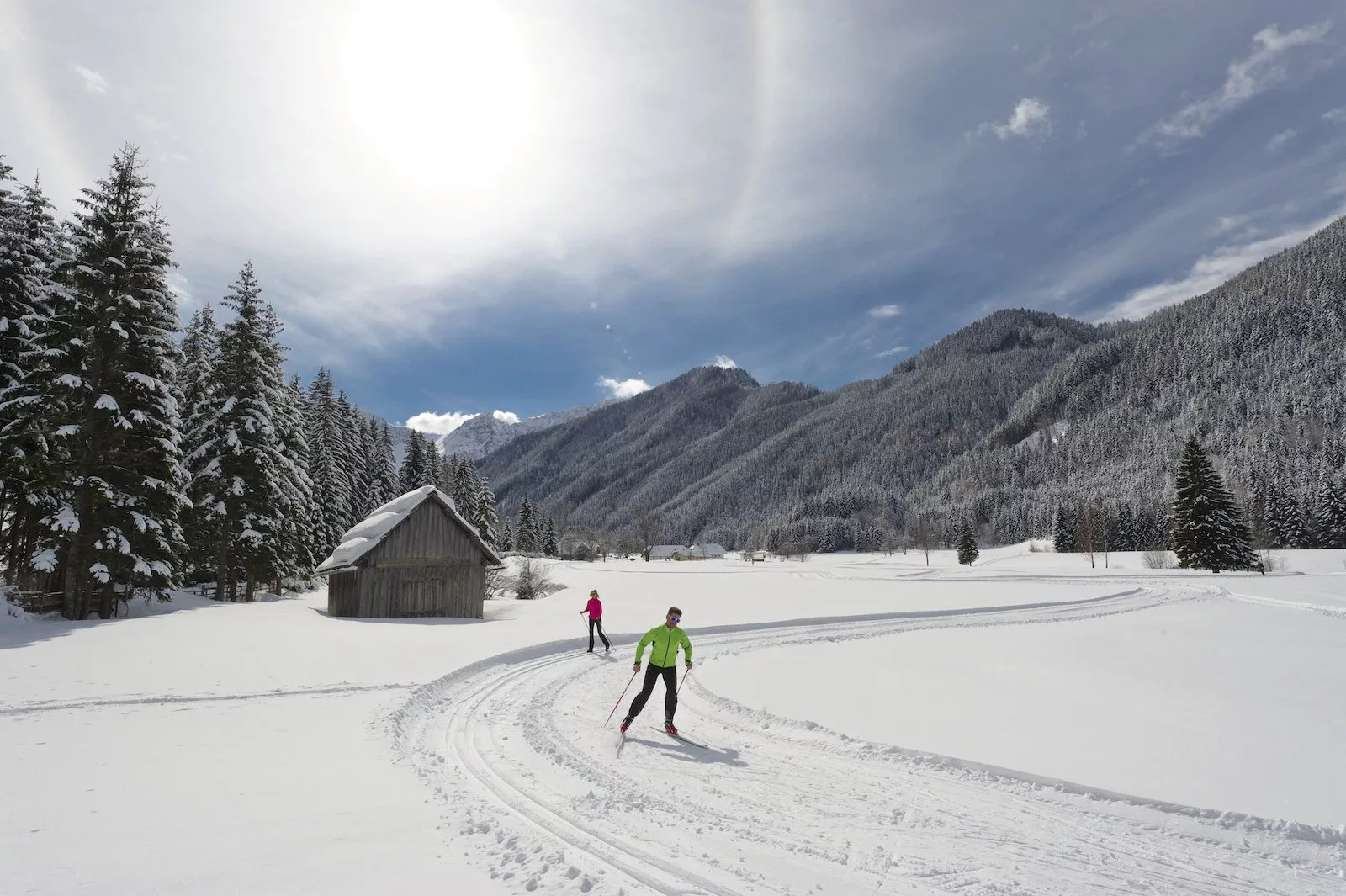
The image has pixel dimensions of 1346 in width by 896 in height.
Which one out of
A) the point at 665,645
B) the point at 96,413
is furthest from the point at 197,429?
the point at 665,645

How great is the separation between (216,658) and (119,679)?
2494 millimetres

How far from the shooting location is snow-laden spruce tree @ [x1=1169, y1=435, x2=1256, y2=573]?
4875 centimetres

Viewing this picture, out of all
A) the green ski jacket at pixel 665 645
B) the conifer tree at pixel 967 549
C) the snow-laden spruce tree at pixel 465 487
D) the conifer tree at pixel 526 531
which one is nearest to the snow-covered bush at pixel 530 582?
the snow-laden spruce tree at pixel 465 487

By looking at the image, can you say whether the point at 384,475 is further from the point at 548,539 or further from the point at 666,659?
the point at 666,659

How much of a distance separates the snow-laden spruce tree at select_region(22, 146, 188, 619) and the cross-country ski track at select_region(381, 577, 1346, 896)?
16.1 metres

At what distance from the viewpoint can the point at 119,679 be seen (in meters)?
11.5

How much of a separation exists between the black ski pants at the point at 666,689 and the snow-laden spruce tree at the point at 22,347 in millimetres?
20140

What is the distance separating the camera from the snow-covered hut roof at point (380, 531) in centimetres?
2525

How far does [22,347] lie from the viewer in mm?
21109

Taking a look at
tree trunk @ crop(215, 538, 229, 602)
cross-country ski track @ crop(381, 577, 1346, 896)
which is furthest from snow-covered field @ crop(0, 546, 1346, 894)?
tree trunk @ crop(215, 538, 229, 602)

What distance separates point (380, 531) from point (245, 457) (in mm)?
7710

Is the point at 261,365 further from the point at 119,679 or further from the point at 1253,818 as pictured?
the point at 1253,818

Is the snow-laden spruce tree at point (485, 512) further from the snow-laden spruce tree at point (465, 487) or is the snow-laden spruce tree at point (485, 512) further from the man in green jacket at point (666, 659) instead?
the man in green jacket at point (666, 659)

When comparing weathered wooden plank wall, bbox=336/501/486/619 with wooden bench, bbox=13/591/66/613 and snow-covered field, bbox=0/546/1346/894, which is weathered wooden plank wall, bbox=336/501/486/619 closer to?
snow-covered field, bbox=0/546/1346/894
